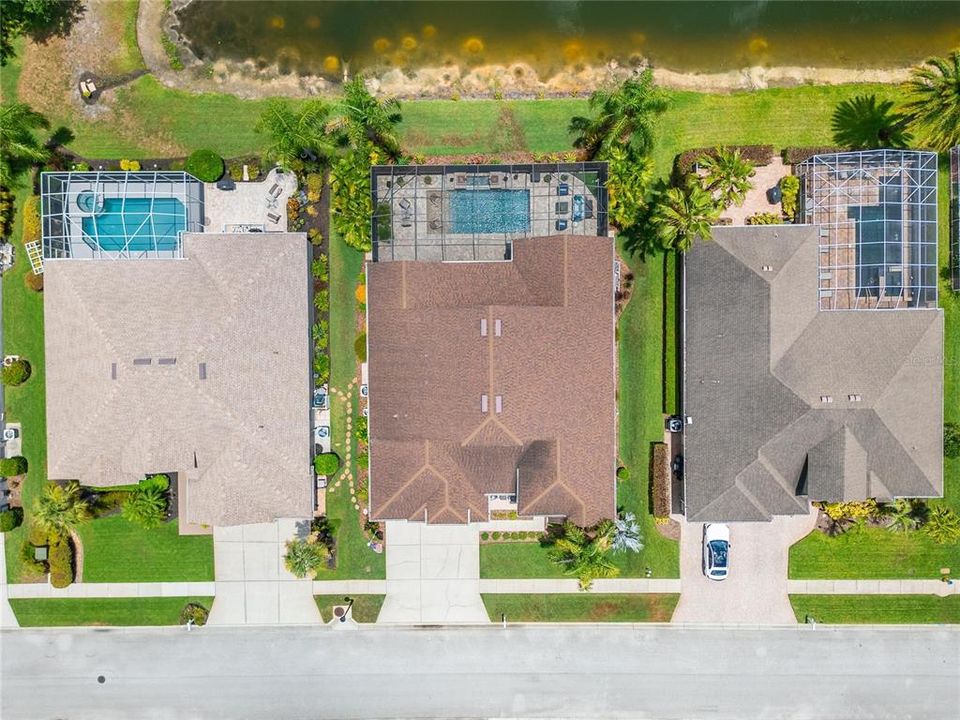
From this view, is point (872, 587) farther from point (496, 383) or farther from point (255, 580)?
point (255, 580)

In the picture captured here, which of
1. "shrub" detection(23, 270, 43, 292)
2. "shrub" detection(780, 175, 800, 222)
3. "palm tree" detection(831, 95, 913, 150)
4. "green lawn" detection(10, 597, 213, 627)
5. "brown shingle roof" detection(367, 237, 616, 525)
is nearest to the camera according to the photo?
"brown shingle roof" detection(367, 237, 616, 525)

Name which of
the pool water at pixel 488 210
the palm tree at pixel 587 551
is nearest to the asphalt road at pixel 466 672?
the palm tree at pixel 587 551

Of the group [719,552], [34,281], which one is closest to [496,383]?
[719,552]

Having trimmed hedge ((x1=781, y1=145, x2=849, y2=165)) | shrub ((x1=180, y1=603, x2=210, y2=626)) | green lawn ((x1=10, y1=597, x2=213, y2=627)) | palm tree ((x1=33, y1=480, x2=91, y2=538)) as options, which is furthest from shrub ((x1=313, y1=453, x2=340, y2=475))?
trimmed hedge ((x1=781, y1=145, x2=849, y2=165))

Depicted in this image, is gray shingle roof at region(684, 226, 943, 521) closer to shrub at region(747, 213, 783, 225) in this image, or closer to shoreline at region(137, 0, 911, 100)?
shrub at region(747, 213, 783, 225)

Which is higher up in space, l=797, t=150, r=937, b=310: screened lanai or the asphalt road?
l=797, t=150, r=937, b=310: screened lanai

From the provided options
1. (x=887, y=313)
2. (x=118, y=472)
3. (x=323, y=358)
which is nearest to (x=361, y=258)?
(x=323, y=358)
